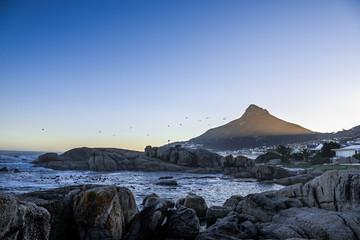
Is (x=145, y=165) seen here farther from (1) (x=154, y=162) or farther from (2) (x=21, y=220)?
(2) (x=21, y=220)

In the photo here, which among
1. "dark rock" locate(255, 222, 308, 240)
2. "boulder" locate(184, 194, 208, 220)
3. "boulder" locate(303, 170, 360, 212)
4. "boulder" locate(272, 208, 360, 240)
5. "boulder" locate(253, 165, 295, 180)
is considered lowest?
"boulder" locate(253, 165, 295, 180)

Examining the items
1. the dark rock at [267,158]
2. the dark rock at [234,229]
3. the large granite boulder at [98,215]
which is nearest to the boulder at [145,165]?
the dark rock at [267,158]

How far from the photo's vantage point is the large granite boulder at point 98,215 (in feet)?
31.6

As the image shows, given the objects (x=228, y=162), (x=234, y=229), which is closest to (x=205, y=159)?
(x=228, y=162)

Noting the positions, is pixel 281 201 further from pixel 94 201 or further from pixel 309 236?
pixel 94 201

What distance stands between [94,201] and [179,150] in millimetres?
69212

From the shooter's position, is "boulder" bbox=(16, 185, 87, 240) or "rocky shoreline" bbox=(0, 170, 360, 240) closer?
"rocky shoreline" bbox=(0, 170, 360, 240)

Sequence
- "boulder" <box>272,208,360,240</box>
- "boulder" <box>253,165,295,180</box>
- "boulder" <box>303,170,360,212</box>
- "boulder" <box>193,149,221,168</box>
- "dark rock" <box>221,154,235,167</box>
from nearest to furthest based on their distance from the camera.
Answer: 1. "boulder" <box>272,208,360,240</box>
2. "boulder" <box>303,170,360,212</box>
3. "boulder" <box>253,165,295,180</box>
4. "dark rock" <box>221,154,235,167</box>
5. "boulder" <box>193,149,221,168</box>

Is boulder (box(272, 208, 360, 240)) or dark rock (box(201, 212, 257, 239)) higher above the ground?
boulder (box(272, 208, 360, 240))

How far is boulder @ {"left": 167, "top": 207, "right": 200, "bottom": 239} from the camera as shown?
12.1m

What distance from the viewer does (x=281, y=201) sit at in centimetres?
1603

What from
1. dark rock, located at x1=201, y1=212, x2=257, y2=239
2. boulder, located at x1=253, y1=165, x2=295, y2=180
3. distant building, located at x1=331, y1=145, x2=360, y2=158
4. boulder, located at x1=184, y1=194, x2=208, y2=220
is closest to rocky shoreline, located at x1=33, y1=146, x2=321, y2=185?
boulder, located at x1=253, y1=165, x2=295, y2=180

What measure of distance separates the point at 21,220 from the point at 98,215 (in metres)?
4.34

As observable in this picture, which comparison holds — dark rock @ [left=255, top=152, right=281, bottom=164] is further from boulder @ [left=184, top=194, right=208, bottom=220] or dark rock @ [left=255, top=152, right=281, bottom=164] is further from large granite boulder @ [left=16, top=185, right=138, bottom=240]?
large granite boulder @ [left=16, top=185, right=138, bottom=240]
